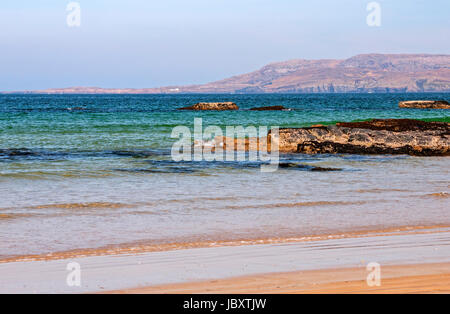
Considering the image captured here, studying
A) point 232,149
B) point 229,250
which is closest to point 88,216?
point 229,250

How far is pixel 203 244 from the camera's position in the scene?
834 cm

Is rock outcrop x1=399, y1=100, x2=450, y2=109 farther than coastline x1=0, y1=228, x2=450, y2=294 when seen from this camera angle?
Yes

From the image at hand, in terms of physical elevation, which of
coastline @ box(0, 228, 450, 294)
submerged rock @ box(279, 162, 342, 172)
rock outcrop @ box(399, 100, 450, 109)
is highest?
rock outcrop @ box(399, 100, 450, 109)

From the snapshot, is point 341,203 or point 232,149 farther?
point 232,149

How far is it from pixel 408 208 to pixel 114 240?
18.3ft

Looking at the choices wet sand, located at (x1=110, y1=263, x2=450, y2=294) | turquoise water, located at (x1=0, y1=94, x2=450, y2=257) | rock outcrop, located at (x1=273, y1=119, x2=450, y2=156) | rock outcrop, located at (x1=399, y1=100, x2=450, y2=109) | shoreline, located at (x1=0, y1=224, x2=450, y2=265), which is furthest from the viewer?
rock outcrop, located at (x1=399, y1=100, x2=450, y2=109)

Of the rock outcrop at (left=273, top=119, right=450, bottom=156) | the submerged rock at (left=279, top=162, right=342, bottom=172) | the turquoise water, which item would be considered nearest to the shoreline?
the turquoise water

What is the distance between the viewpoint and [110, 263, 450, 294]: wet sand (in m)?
5.97

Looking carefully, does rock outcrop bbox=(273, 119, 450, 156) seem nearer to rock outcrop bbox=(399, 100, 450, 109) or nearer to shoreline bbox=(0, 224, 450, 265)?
shoreline bbox=(0, 224, 450, 265)

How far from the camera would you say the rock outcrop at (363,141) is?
21.0m

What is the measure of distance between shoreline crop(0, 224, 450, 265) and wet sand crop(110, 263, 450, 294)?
1.81m

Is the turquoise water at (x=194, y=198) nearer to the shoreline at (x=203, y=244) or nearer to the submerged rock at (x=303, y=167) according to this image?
the shoreline at (x=203, y=244)
